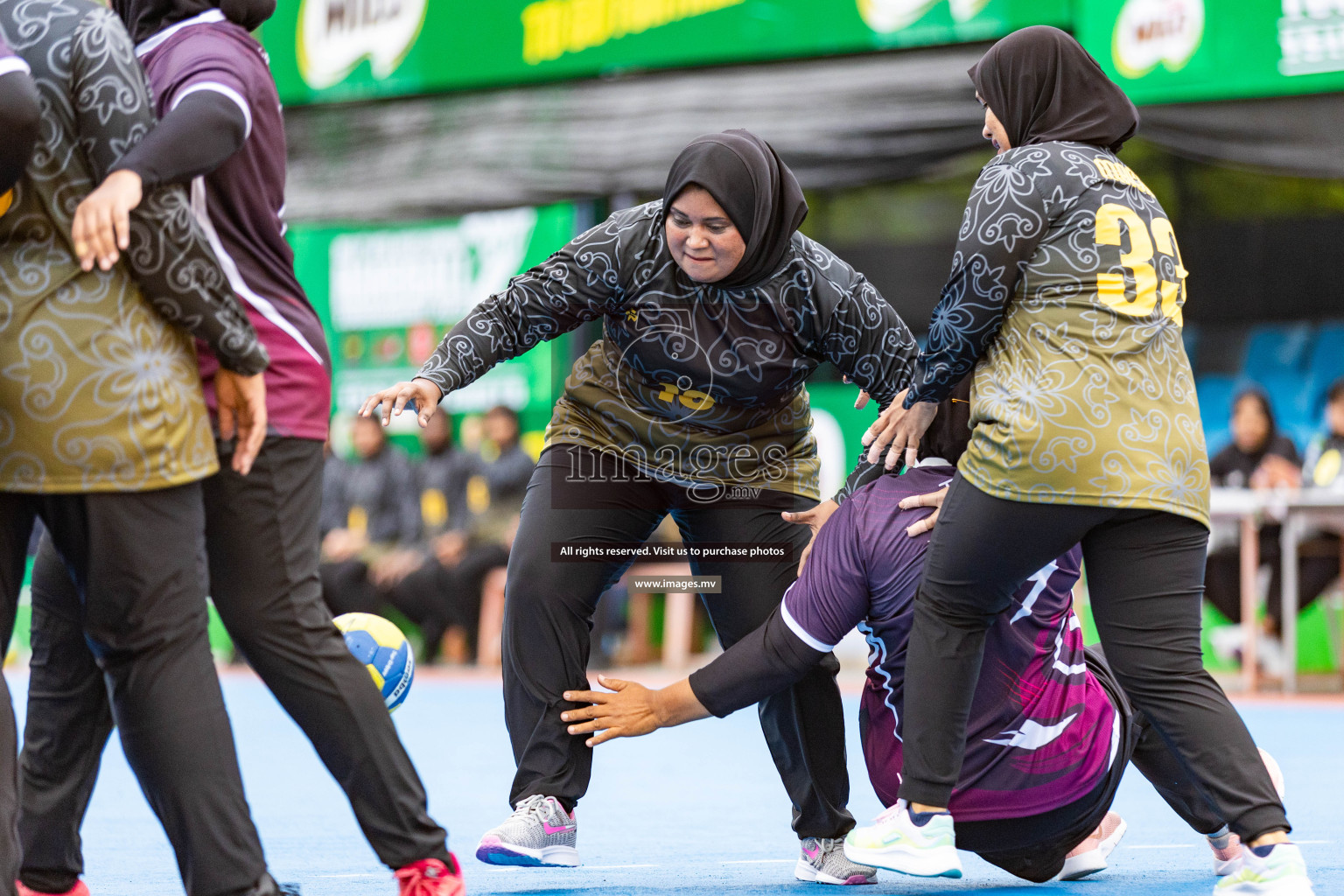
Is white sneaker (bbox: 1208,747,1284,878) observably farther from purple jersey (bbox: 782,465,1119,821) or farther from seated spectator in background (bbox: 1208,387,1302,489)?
seated spectator in background (bbox: 1208,387,1302,489)

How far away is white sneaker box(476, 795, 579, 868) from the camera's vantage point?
3271 mm

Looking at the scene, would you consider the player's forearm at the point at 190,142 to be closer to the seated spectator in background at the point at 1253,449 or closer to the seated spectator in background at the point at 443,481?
the seated spectator in background at the point at 1253,449

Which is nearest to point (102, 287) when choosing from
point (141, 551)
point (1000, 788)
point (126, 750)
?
point (141, 551)

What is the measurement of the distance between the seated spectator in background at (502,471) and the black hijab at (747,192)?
643cm

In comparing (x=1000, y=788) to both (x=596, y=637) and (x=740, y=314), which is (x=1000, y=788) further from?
(x=596, y=637)

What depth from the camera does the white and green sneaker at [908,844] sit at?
2.89 m

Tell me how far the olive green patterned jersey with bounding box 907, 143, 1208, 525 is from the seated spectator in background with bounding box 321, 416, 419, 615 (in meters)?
7.59

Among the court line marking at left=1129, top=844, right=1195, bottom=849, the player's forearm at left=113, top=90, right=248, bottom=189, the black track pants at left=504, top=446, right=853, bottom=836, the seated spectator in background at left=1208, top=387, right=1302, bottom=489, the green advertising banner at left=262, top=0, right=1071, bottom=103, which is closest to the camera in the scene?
the player's forearm at left=113, top=90, right=248, bottom=189

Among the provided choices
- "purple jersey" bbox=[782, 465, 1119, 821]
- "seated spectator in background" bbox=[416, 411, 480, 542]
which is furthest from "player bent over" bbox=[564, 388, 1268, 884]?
"seated spectator in background" bbox=[416, 411, 480, 542]

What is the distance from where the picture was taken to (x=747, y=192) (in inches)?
Answer: 134

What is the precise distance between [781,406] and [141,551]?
176cm

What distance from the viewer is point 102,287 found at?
93.5 inches

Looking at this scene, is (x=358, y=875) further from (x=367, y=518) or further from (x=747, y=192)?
(x=367, y=518)

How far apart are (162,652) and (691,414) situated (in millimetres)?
1528
